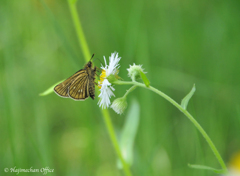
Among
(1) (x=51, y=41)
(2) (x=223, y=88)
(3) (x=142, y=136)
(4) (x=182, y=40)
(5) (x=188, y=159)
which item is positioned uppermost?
(1) (x=51, y=41)

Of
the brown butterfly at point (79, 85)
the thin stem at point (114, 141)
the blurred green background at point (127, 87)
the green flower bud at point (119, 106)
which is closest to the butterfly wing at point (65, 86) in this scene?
the brown butterfly at point (79, 85)

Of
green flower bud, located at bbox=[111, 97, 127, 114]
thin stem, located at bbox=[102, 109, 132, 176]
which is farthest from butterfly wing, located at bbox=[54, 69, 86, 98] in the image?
green flower bud, located at bbox=[111, 97, 127, 114]

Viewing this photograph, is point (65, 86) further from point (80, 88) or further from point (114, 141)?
point (114, 141)

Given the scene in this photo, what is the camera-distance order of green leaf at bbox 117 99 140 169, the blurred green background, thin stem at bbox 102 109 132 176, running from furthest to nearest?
the blurred green background < green leaf at bbox 117 99 140 169 < thin stem at bbox 102 109 132 176

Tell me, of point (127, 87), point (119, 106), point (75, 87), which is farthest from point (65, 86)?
point (127, 87)

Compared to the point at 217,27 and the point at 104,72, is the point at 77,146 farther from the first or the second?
the point at 217,27

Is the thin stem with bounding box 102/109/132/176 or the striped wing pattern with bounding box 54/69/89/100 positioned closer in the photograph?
the striped wing pattern with bounding box 54/69/89/100

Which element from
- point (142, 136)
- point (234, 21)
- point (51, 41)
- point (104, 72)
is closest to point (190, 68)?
point (234, 21)

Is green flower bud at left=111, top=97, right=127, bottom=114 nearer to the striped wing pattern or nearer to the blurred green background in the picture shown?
the striped wing pattern
